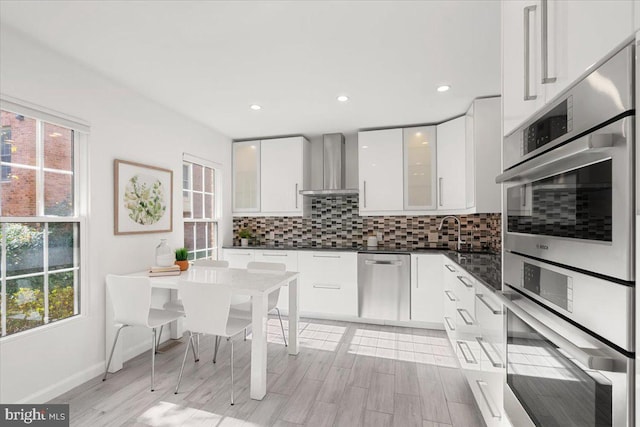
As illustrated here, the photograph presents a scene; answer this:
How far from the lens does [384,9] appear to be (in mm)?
1750

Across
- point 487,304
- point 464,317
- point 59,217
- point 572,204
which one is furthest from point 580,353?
point 59,217

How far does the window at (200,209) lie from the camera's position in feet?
Answer: 12.2

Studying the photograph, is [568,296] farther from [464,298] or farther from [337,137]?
[337,137]

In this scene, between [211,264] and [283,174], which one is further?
[283,174]

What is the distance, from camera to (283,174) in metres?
4.34

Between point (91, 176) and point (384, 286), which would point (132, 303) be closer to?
point (91, 176)

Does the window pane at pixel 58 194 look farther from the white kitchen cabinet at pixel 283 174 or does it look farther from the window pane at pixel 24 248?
the white kitchen cabinet at pixel 283 174

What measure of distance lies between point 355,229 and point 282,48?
2.76 m

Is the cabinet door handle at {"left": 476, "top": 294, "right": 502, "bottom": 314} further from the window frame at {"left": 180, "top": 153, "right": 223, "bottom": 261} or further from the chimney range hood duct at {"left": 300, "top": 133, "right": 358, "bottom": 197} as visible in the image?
the window frame at {"left": 180, "top": 153, "right": 223, "bottom": 261}

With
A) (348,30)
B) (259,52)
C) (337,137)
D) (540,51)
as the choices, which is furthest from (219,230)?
(540,51)

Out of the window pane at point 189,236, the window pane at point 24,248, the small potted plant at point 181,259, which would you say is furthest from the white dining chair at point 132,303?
the window pane at point 189,236

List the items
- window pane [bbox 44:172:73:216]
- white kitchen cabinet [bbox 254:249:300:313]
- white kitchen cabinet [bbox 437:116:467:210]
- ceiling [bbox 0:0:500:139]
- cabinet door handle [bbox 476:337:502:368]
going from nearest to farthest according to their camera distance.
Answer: cabinet door handle [bbox 476:337:502:368], ceiling [bbox 0:0:500:139], window pane [bbox 44:172:73:216], white kitchen cabinet [bbox 437:116:467:210], white kitchen cabinet [bbox 254:249:300:313]

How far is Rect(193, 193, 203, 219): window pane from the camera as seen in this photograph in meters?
3.88

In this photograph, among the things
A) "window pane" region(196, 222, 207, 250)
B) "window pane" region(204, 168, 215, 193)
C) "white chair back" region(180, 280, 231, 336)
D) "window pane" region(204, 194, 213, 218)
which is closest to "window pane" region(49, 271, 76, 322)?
"white chair back" region(180, 280, 231, 336)
